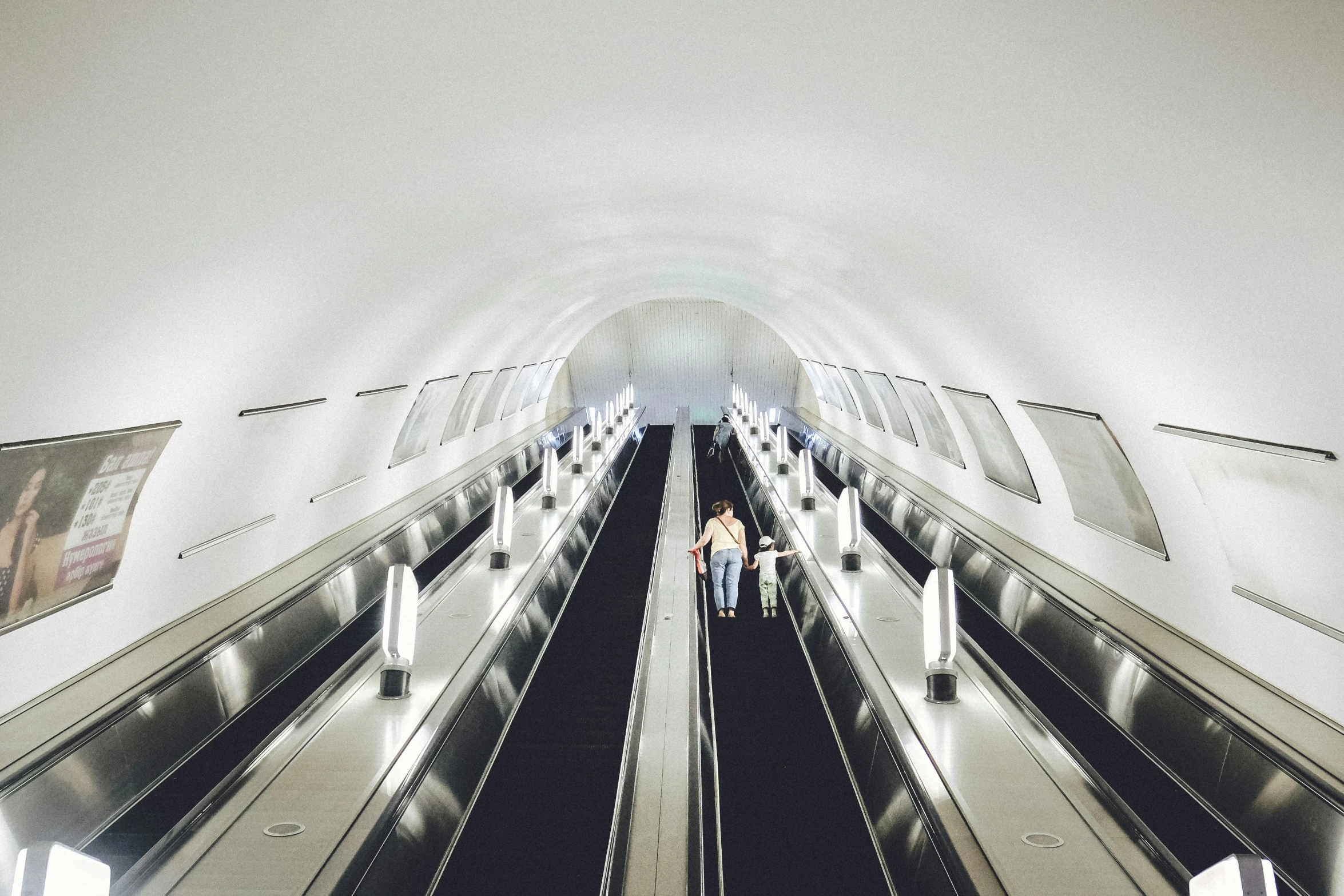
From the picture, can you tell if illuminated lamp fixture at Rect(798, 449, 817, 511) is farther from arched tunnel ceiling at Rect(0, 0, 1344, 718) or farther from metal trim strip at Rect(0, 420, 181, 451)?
metal trim strip at Rect(0, 420, 181, 451)

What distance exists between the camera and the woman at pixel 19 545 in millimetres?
5582

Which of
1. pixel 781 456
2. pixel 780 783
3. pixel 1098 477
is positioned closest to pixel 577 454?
→ pixel 781 456

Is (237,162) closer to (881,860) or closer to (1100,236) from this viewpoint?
(1100,236)

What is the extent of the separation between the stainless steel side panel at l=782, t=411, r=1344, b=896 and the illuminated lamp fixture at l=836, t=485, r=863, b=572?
4.81 feet

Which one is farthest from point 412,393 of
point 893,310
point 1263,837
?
point 1263,837

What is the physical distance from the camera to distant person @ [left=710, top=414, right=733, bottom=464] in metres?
24.0

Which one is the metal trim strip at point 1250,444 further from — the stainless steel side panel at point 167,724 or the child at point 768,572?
the stainless steel side panel at point 167,724

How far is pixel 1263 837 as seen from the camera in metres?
5.20

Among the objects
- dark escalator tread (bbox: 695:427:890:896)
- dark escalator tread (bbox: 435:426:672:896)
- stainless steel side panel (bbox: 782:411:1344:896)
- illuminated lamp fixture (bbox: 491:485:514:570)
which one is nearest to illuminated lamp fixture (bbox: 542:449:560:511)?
dark escalator tread (bbox: 435:426:672:896)

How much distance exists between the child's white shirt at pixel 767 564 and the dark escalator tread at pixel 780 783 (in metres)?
0.64

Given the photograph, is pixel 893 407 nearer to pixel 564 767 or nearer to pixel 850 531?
pixel 850 531

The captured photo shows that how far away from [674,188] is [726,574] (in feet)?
12.6

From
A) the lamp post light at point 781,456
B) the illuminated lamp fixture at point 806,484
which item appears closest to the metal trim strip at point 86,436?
the illuminated lamp fixture at point 806,484

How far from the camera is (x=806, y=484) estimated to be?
14.0 metres
